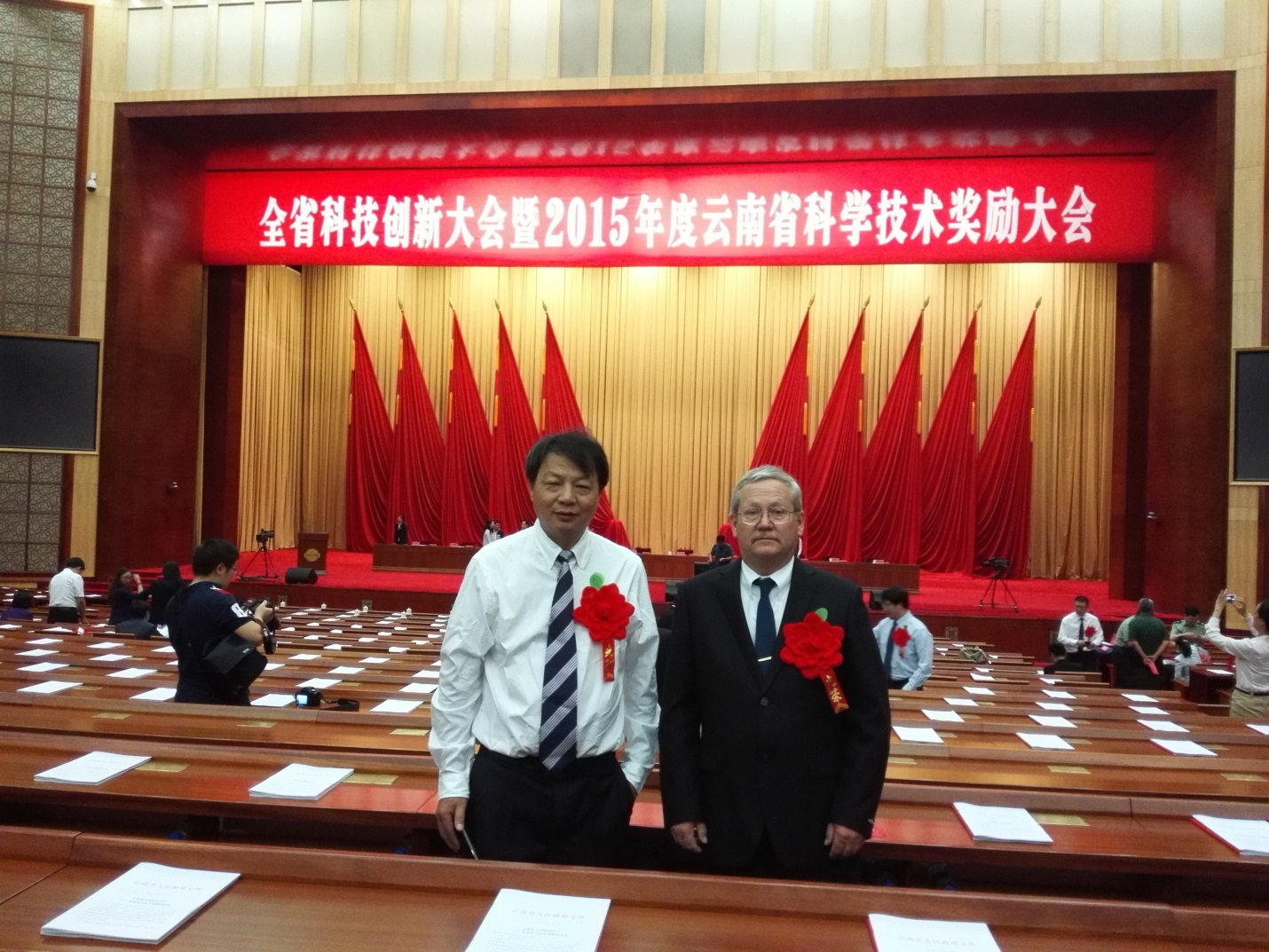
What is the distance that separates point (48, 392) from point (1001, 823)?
24.0 feet

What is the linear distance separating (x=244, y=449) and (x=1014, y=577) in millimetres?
9521

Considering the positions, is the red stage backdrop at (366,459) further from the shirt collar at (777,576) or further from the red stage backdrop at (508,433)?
the shirt collar at (777,576)

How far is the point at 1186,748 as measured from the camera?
2865 mm

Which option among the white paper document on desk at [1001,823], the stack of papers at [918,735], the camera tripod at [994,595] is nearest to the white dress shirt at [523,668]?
the white paper document on desk at [1001,823]

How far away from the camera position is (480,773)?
1690 millimetres

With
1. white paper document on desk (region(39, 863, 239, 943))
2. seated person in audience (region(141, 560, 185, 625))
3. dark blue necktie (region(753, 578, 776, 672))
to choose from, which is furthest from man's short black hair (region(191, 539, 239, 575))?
seated person in audience (region(141, 560, 185, 625))

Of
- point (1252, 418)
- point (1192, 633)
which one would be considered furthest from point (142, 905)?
point (1192, 633)

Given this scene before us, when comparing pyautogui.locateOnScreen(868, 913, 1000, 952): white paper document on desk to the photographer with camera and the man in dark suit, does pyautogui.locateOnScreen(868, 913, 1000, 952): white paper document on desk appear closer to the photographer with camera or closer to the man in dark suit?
the man in dark suit

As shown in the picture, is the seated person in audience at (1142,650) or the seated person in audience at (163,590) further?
the seated person in audience at (1142,650)

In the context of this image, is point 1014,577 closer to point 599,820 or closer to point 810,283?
point 810,283

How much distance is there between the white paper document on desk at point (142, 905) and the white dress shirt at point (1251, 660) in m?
4.55

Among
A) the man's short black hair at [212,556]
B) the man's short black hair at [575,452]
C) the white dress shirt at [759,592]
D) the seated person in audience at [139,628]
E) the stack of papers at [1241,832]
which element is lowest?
the seated person in audience at [139,628]

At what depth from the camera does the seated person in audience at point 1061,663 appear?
22.5 feet

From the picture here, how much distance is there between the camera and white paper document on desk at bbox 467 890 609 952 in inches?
46.3
